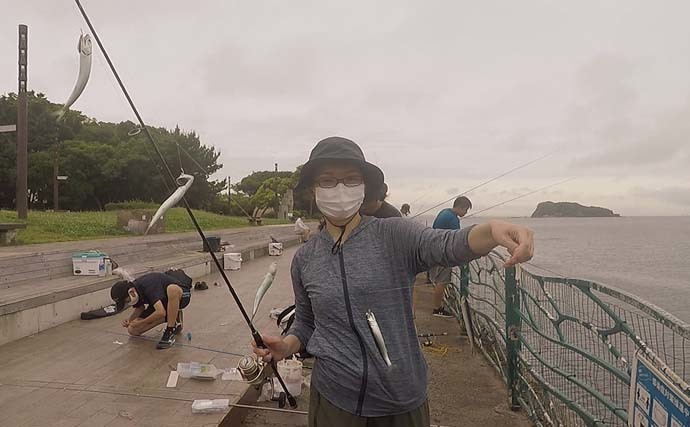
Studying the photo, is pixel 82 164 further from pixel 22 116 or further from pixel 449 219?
pixel 449 219

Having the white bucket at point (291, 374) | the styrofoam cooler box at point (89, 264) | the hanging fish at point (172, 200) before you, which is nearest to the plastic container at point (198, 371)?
the white bucket at point (291, 374)

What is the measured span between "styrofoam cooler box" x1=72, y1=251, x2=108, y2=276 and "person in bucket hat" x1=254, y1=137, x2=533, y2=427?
26.0 ft

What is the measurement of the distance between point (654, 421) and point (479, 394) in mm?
2772

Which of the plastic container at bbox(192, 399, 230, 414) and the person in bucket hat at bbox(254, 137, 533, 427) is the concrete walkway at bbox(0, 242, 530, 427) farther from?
the person in bucket hat at bbox(254, 137, 533, 427)

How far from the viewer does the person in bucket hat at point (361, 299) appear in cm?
166

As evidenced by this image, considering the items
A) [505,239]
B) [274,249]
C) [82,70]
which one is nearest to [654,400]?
[505,239]

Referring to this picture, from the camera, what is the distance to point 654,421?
175 cm

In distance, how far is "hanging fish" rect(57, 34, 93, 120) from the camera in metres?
2.31

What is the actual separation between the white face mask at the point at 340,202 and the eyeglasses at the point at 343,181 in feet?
0.04

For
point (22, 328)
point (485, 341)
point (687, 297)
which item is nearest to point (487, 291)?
point (485, 341)

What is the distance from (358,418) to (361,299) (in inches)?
15.4

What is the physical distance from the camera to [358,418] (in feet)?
5.54

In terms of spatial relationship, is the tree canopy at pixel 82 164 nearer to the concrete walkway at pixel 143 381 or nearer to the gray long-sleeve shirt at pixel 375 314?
the concrete walkway at pixel 143 381

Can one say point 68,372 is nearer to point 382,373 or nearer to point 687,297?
point 382,373
